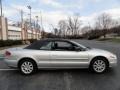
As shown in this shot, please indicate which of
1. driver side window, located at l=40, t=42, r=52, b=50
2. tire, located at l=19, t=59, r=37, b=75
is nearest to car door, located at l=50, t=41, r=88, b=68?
driver side window, located at l=40, t=42, r=52, b=50

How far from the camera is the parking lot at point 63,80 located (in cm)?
564

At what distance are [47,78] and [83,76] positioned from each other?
1402 millimetres

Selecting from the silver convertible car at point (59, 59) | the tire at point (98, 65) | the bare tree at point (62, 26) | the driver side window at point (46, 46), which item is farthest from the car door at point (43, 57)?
the bare tree at point (62, 26)

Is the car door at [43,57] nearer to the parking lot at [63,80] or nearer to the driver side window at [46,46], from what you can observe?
the driver side window at [46,46]

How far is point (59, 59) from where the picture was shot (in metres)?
7.28

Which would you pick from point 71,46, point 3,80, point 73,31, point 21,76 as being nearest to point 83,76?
point 71,46

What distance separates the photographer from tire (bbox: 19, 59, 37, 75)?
7.33 metres

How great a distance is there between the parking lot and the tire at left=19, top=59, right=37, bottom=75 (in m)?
0.24

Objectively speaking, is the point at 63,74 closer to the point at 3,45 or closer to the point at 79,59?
the point at 79,59

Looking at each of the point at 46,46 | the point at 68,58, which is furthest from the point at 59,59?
the point at 46,46

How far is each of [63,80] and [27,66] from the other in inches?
69.6

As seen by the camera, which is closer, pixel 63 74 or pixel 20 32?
pixel 63 74

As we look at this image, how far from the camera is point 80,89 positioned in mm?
5359

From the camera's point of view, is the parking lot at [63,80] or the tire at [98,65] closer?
the parking lot at [63,80]
